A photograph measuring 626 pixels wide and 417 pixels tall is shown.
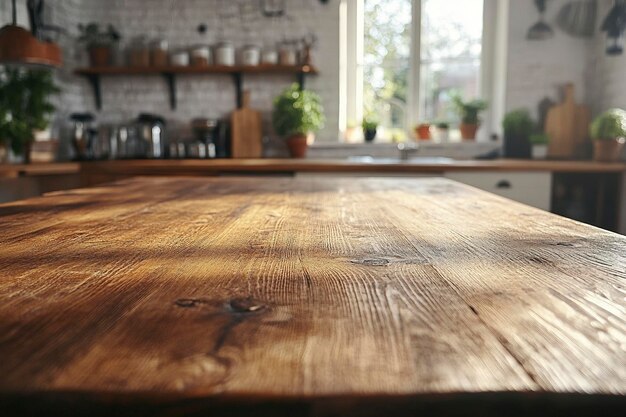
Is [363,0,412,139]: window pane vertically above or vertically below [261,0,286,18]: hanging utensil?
below

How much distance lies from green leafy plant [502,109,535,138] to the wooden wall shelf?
56.1 inches

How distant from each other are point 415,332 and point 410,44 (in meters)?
4.10

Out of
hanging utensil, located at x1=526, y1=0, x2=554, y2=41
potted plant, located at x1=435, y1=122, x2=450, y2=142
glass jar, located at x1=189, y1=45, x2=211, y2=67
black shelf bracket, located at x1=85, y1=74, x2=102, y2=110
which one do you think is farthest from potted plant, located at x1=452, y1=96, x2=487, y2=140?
black shelf bracket, located at x1=85, y1=74, x2=102, y2=110

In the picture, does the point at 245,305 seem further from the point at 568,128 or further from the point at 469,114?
the point at 568,128

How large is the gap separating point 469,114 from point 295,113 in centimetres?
129

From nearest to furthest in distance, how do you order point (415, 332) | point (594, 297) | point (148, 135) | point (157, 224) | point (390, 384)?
1. point (390, 384)
2. point (415, 332)
3. point (594, 297)
4. point (157, 224)
5. point (148, 135)

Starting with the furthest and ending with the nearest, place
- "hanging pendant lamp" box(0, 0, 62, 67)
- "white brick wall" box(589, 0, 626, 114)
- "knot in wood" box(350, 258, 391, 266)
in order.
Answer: "white brick wall" box(589, 0, 626, 114), "hanging pendant lamp" box(0, 0, 62, 67), "knot in wood" box(350, 258, 391, 266)

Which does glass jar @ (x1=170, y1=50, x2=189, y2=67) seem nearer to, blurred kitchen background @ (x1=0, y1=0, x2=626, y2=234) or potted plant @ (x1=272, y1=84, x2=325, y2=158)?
blurred kitchen background @ (x1=0, y1=0, x2=626, y2=234)

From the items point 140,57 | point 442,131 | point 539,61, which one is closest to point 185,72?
point 140,57

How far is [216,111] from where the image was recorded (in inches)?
172

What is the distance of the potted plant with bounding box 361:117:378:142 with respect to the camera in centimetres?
420

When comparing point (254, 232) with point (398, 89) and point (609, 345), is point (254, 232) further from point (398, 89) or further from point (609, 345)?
point (398, 89)

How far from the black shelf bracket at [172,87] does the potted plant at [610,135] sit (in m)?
2.96

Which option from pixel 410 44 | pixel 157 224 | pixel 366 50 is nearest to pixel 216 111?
pixel 366 50
